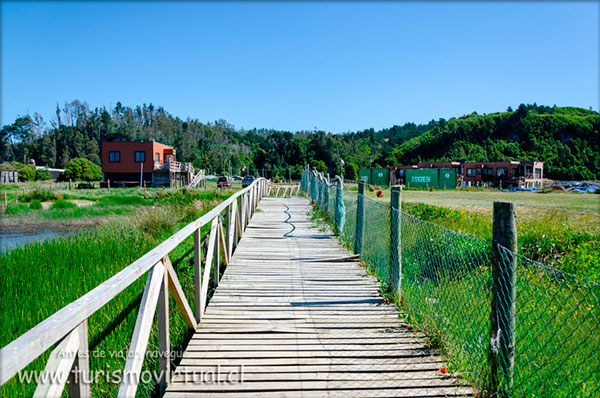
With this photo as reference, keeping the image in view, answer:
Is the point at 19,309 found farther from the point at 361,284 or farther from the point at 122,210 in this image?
the point at 122,210

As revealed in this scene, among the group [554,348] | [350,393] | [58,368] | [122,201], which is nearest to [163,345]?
[350,393]

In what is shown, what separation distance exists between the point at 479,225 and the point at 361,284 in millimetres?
7209

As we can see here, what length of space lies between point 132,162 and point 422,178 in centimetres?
3878

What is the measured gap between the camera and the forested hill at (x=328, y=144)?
287 feet

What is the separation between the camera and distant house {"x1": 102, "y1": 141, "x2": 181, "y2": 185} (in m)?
48.2

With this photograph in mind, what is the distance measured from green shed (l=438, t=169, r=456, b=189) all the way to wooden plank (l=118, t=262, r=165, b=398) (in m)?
59.8

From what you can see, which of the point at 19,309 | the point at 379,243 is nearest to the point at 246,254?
the point at 379,243

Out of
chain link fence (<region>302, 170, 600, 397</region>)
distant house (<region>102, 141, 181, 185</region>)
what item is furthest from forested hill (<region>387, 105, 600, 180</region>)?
chain link fence (<region>302, 170, 600, 397</region>)

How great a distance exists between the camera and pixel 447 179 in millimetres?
59094

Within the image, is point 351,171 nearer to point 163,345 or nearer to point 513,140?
point 513,140

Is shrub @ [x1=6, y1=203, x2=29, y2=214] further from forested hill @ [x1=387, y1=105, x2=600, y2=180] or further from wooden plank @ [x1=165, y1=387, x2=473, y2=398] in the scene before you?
forested hill @ [x1=387, y1=105, x2=600, y2=180]

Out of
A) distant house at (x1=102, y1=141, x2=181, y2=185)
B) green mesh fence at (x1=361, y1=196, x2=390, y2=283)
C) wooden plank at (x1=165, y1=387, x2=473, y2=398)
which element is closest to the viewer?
wooden plank at (x1=165, y1=387, x2=473, y2=398)

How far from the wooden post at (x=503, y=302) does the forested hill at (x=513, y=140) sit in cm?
9058

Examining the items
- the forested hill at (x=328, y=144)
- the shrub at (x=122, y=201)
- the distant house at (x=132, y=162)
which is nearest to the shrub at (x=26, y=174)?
the distant house at (x=132, y=162)
